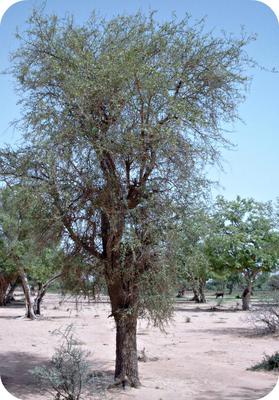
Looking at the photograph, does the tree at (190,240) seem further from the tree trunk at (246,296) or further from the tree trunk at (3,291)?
the tree trunk at (3,291)

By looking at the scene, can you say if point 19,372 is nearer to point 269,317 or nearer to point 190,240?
point 190,240

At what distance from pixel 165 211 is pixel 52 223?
1.84 meters

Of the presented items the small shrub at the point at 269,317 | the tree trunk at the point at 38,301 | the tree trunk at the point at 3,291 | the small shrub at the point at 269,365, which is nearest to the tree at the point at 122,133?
the small shrub at the point at 269,365

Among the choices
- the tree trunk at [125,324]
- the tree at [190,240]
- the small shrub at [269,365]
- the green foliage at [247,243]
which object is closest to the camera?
the tree at [190,240]

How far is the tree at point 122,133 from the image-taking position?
787 cm

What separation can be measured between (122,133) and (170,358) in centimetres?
630

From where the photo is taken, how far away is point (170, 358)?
1216cm

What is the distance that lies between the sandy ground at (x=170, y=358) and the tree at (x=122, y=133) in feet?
3.19

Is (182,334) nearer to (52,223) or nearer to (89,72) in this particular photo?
(52,223)

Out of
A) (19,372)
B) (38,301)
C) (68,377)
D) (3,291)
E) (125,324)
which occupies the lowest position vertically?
(19,372)

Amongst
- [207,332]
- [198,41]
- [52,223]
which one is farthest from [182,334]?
[198,41]

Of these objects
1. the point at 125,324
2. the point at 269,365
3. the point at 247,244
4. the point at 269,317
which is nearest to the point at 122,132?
the point at 125,324

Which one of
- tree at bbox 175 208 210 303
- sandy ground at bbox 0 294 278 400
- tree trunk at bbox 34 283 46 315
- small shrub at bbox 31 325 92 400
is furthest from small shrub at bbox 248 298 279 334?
tree trunk at bbox 34 283 46 315

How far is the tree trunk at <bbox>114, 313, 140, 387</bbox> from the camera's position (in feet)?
28.4
